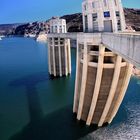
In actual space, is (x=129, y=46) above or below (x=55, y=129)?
above

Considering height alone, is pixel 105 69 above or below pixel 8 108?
above

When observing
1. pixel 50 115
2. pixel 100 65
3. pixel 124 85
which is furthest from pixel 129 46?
pixel 50 115

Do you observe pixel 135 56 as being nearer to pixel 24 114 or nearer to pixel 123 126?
pixel 123 126

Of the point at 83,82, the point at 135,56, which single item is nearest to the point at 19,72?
the point at 83,82

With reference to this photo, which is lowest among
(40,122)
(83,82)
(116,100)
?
(40,122)

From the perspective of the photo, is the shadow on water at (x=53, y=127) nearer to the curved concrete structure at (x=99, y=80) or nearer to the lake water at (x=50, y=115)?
the lake water at (x=50, y=115)

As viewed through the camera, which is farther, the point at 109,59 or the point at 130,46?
the point at 109,59

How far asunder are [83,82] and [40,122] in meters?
8.04

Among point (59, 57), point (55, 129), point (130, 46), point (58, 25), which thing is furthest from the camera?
point (58, 25)

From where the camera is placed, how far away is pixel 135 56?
40.3 feet

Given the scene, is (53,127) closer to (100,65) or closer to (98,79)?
(98,79)

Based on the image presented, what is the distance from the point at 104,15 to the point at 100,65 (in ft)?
18.2

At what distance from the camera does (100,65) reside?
26.3m

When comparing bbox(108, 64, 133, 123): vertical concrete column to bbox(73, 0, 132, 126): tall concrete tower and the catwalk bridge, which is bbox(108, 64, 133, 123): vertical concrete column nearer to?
bbox(73, 0, 132, 126): tall concrete tower
